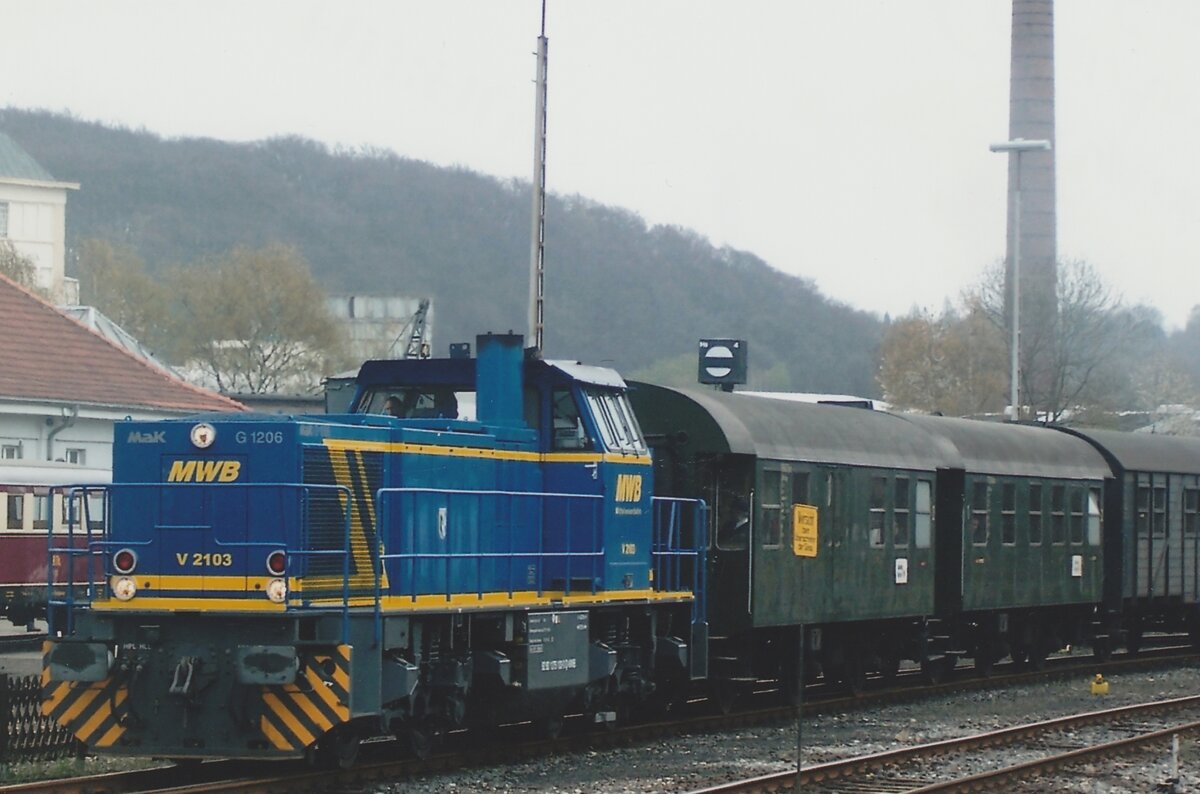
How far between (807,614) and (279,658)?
27.5 ft

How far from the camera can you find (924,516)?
2234 centimetres

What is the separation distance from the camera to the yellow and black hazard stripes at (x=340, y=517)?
1323 cm

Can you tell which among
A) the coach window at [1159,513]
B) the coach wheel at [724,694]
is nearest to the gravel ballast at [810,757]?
the coach wheel at [724,694]

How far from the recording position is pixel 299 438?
13.2 meters

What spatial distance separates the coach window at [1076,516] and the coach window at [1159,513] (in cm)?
241

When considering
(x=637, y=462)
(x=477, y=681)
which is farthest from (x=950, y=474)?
(x=477, y=681)

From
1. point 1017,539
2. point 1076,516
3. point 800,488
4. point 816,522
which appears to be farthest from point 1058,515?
point 816,522

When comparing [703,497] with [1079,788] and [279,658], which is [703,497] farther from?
[279,658]

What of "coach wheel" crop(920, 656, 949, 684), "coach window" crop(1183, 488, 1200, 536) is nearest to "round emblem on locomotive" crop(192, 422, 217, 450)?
"coach wheel" crop(920, 656, 949, 684)

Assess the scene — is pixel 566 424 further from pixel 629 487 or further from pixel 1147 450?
pixel 1147 450

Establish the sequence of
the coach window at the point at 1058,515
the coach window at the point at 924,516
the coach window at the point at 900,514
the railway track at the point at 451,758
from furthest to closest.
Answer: the coach window at the point at 1058,515, the coach window at the point at 924,516, the coach window at the point at 900,514, the railway track at the point at 451,758

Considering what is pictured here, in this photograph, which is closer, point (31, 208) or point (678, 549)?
point (678, 549)

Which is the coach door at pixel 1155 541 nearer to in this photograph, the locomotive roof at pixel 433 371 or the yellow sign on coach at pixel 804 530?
the yellow sign on coach at pixel 804 530

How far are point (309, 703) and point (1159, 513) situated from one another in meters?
18.8
